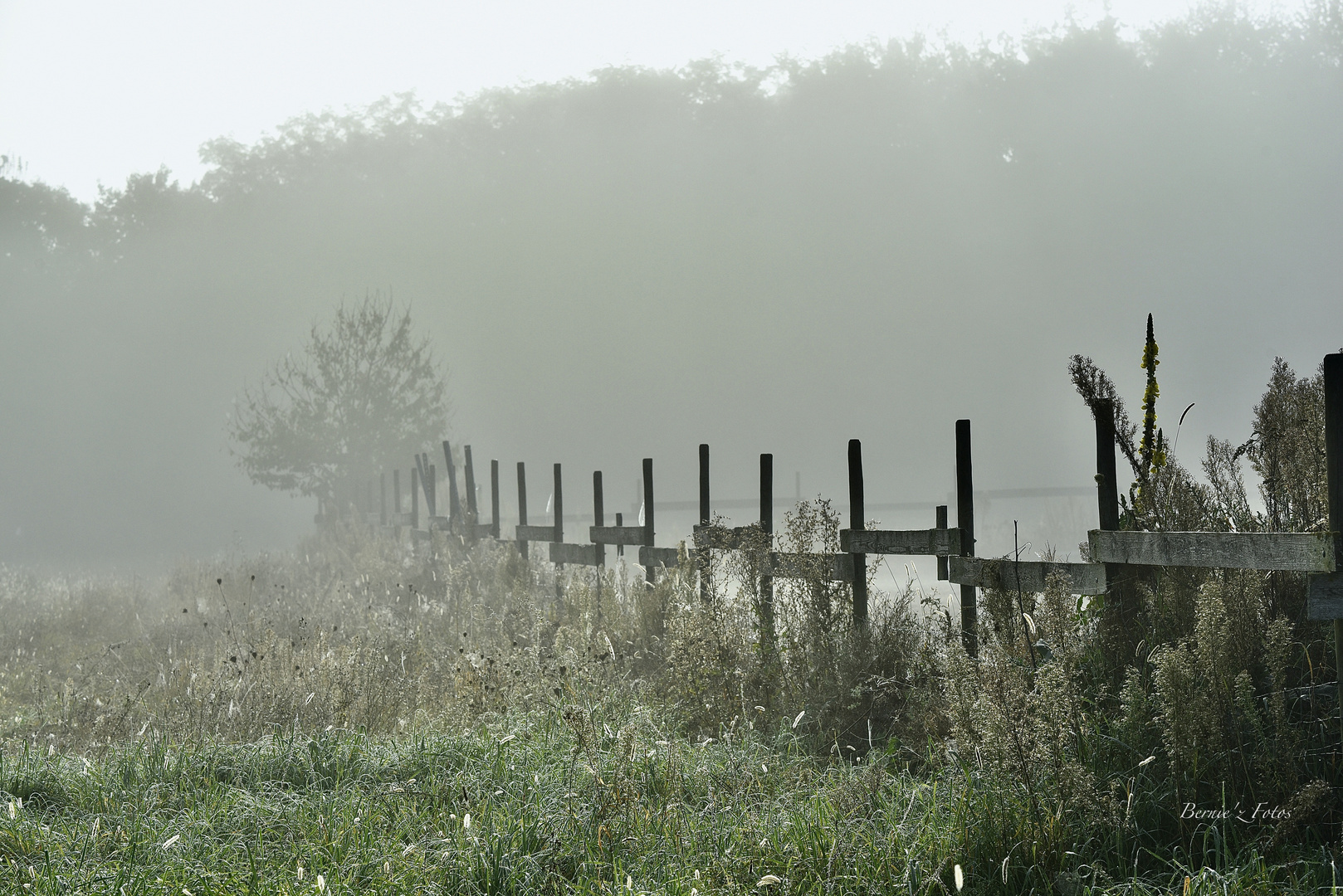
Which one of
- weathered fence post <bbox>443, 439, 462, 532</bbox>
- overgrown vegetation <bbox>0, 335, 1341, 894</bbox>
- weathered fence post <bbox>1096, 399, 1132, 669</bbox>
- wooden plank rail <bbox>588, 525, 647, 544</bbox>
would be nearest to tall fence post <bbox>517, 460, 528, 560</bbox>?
weathered fence post <bbox>443, 439, 462, 532</bbox>

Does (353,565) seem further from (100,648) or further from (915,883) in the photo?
(915,883)

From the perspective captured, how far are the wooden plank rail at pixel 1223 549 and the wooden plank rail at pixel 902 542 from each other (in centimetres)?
164

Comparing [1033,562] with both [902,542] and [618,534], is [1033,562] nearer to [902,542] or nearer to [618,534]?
[902,542]

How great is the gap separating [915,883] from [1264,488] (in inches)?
127

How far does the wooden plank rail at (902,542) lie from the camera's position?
6.79 meters

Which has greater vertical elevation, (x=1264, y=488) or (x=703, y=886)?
(x=1264, y=488)

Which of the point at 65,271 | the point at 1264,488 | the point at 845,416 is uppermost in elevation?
the point at 65,271

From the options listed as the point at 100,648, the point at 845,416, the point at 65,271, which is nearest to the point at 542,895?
the point at 100,648

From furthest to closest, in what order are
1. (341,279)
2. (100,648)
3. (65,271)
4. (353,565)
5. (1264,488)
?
(341,279) → (65,271) → (353,565) → (100,648) → (1264,488)

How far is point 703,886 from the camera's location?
3225mm

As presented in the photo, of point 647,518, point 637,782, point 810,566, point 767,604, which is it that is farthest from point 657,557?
point 637,782

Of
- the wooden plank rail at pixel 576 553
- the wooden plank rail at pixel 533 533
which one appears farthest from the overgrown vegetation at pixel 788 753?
the wooden plank rail at pixel 533 533

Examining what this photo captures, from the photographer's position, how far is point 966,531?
680cm

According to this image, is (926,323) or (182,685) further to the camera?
(926,323)
